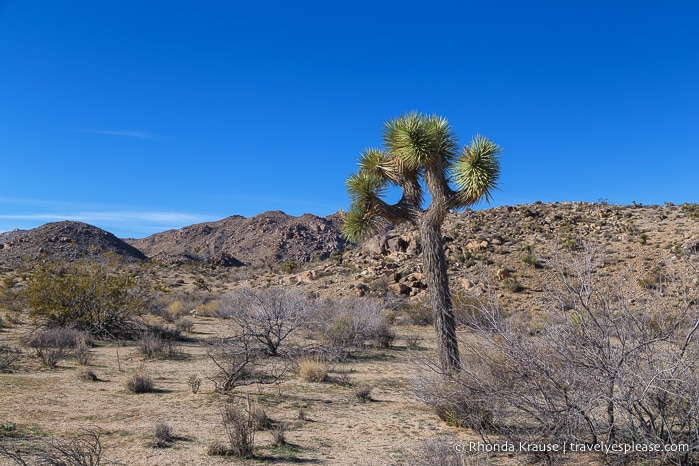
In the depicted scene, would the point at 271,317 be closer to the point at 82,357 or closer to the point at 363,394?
the point at 82,357

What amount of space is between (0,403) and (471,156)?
970 cm

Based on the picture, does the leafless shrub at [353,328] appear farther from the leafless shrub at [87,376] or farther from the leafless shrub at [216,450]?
the leafless shrub at [216,450]

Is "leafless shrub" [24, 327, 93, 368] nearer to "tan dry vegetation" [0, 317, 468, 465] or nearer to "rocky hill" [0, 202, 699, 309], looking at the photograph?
"tan dry vegetation" [0, 317, 468, 465]

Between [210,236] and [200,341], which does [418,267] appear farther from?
[210,236]

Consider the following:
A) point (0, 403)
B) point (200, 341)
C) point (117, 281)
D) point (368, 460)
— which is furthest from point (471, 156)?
point (117, 281)

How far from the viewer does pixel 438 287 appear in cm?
980

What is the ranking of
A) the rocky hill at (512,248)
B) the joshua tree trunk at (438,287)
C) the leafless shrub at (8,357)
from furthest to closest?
the rocky hill at (512,248) → the leafless shrub at (8,357) → the joshua tree trunk at (438,287)

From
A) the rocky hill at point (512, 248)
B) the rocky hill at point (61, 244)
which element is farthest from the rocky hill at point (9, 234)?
the rocky hill at point (512, 248)

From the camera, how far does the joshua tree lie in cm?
1015

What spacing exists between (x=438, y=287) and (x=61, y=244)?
167 ft

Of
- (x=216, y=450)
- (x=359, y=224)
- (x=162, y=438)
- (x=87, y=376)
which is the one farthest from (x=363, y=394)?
(x=87, y=376)

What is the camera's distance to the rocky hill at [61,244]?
1806 inches

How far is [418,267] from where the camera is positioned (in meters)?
32.0

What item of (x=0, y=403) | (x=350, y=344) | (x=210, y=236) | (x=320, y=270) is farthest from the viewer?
(x=210, y=236)
